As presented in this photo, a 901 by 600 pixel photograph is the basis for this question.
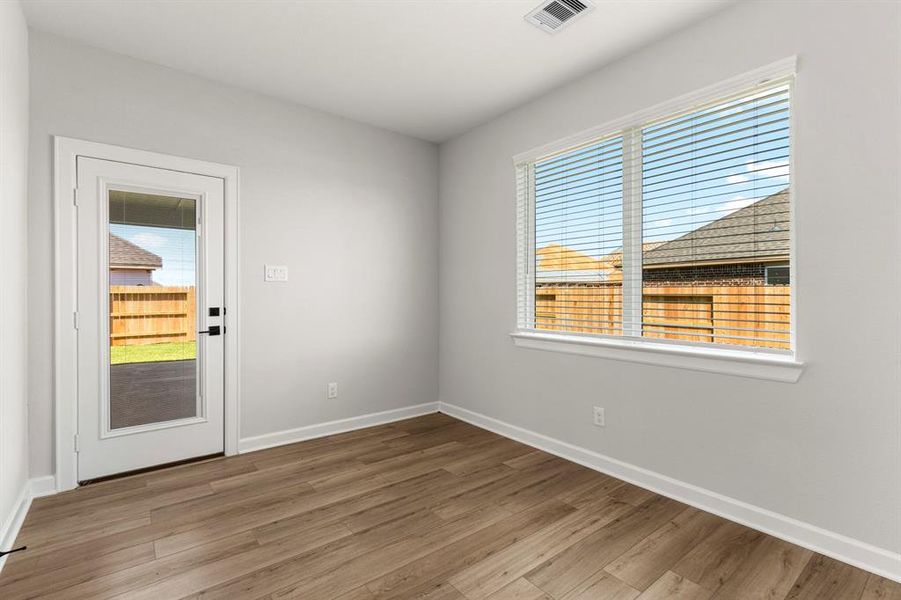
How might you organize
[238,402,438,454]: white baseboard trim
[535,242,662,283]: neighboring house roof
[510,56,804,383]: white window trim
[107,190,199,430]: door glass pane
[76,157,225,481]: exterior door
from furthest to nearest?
1. [238,402,438,454]: white baseboard trim
2. [535,242,662,283]: neighboring house roof
3. [107,190,199,430]: door glass pane
4. [76,157,225,481]: exterior door
5. [510,56,804,383]: white window trim

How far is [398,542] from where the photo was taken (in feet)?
7.04

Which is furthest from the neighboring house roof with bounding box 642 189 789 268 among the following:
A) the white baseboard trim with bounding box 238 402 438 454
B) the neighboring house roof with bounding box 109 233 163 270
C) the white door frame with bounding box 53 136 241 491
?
the white door frame with bounding box 53 136 241 491

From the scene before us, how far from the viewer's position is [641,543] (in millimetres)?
2141

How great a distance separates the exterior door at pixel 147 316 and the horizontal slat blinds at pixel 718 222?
2992 mm

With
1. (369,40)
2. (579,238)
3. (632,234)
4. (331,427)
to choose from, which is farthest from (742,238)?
(331,427)

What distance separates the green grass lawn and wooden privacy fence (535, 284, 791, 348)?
8.77 ft

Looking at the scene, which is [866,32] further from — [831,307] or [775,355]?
[775,355]

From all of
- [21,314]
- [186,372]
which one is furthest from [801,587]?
[21,314]

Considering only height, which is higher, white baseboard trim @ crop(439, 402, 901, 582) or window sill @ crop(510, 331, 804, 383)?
window sill @ crop(510, 331, 804, 383)

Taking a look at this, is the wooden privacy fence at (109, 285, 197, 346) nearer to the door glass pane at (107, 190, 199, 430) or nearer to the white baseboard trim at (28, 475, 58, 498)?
the door glass pane at (107, 190, 199, 430)

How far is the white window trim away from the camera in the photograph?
2174 mm

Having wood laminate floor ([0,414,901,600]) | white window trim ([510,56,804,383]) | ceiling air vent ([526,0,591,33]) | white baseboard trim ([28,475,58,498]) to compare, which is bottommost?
wood laminate floor ([0,414,901,600])

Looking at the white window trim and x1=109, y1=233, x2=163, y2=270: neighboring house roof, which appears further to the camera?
x1=109, y1=233, x2=163, y2=270: neighboring house roof

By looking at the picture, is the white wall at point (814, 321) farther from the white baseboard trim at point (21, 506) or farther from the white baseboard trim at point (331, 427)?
the white baseboard trim at point (21, 506)
